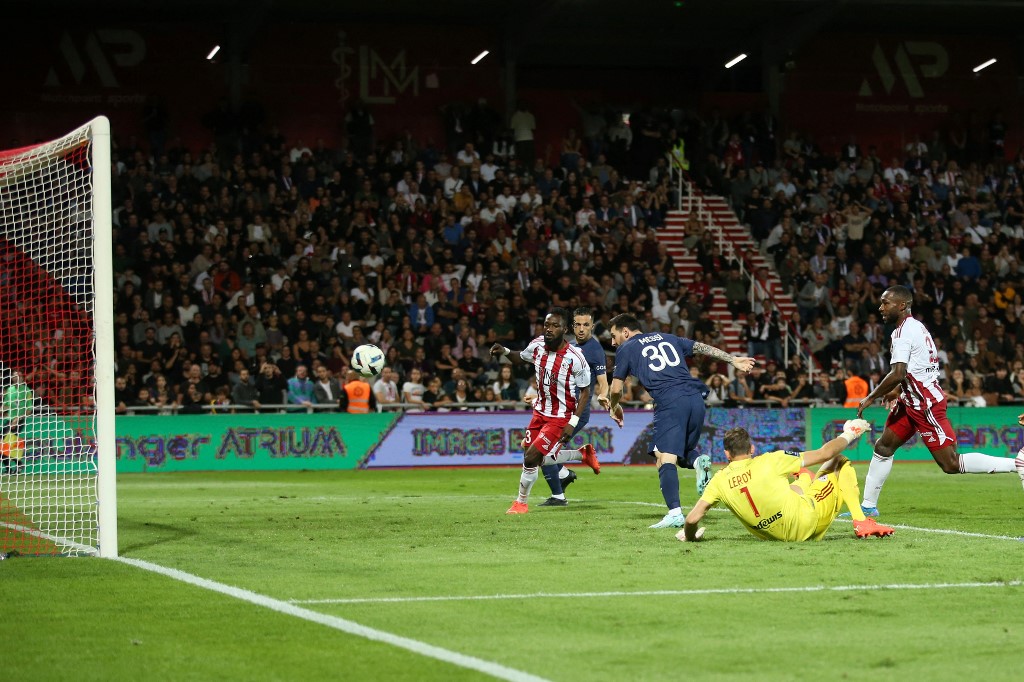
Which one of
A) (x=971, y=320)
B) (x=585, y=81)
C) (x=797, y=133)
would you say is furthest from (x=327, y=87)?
(x=971, y=320)

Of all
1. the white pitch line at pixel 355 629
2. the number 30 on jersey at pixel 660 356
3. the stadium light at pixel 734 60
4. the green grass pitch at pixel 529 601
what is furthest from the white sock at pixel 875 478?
the stadium light at pixel 734 60

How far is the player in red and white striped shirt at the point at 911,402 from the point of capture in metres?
13.0

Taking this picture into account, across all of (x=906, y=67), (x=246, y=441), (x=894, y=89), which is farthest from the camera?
(x=906, y=67)

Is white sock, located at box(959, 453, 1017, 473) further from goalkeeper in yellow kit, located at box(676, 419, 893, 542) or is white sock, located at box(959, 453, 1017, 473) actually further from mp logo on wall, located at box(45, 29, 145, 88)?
mp logo on wall, located at box(45, 29, 145, 88)

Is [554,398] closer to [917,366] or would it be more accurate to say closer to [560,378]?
[560,378]

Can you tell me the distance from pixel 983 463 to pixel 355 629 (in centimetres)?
722

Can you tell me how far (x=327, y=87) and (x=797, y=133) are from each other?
486 inches

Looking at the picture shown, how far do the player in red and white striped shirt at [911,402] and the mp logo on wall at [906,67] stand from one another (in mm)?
29879

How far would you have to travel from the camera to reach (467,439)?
27.0 metres

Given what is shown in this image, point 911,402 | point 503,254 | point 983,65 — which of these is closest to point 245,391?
point 503,254

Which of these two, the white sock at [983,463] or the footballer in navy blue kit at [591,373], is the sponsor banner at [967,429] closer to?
the footballer in navy blue kit at [591,373]

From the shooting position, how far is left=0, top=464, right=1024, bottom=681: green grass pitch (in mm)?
6742

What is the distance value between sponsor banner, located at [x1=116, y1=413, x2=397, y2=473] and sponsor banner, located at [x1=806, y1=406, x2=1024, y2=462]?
8199mm

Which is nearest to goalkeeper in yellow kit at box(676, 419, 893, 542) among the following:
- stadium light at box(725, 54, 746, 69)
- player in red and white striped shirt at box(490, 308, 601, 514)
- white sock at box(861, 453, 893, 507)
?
white sock at box(861, 453, 893, 507)
